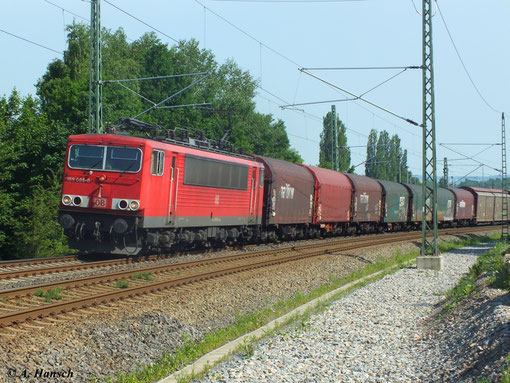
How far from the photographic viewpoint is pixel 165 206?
17.0 meters

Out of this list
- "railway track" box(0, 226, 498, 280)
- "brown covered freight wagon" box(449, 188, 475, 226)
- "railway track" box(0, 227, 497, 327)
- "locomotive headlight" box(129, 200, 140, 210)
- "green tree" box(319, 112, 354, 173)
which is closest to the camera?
"railway track" box(0, 227, 497, 327)

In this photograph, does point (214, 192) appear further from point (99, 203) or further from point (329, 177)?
point (329, 177)

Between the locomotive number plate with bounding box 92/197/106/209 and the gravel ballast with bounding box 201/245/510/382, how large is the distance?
745 cm

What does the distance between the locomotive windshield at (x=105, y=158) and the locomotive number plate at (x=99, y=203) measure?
33.5 inches

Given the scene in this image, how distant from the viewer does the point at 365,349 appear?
827 centimetres

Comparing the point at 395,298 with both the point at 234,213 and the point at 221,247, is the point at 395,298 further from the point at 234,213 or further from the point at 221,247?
the point at 221,247

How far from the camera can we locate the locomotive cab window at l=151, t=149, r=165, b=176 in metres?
16.4

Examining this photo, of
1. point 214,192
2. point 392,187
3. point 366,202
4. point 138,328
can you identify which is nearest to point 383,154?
point 392,187

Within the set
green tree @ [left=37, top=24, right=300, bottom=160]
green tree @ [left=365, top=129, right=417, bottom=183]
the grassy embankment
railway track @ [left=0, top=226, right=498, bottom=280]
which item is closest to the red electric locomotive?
railway track @ [left=0, top=226, right=498, bottom=280]

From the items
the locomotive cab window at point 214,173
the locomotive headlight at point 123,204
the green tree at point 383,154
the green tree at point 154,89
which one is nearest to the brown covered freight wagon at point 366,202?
the green tree at point 154,89

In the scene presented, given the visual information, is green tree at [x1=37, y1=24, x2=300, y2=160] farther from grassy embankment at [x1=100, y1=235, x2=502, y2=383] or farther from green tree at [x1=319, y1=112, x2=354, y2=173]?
grassy embankment at [x1=100, y1=235, x2=502, y2=383]

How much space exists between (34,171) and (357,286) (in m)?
23.0

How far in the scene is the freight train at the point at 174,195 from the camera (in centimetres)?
1620

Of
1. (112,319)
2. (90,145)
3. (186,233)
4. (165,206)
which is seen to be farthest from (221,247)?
(112,319)
